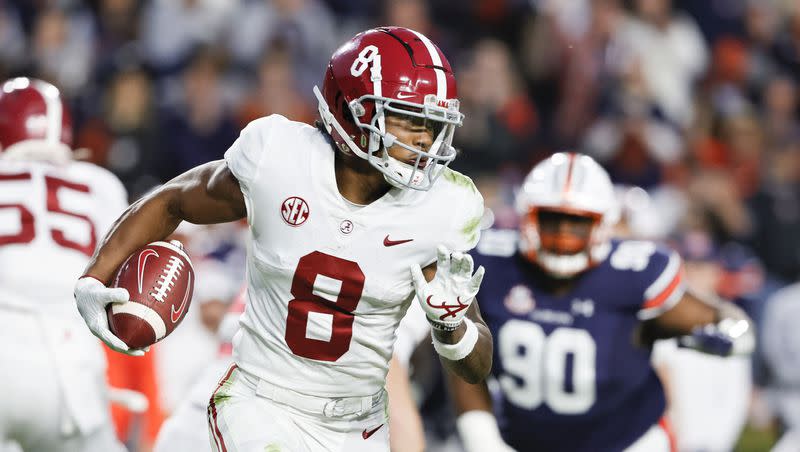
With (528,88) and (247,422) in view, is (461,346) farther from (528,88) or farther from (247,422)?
(528,88)

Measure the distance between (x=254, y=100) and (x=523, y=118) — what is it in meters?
1.89

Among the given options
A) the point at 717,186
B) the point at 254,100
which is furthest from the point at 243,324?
the point at 717,186

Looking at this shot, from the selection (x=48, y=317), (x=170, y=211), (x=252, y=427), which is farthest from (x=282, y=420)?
(x=48, y=317)

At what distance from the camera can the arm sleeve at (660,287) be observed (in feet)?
14.9

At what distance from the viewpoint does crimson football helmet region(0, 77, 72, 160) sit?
4566mm

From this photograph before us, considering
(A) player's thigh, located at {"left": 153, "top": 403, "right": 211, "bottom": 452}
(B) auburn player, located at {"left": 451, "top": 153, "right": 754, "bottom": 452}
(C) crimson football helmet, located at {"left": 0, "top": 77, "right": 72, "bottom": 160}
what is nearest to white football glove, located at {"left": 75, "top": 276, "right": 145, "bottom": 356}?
(A) player's thigh, located at {"left": 153, "top": 403, "right": 211, "bottom": 452}

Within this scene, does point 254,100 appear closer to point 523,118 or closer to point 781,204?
point 523,118

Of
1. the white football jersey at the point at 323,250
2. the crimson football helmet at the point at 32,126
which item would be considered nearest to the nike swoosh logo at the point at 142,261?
the white football jersey at the point at 323,250

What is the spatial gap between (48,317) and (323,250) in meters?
1.46

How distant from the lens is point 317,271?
330 cm

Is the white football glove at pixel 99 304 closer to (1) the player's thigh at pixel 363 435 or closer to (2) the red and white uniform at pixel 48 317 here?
(1) the player's thigh at pixel 363 435

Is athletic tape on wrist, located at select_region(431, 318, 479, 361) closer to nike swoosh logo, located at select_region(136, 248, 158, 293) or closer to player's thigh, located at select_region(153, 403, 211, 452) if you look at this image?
nike swoosh logo, located at select_region(136, 248, 158, 293)

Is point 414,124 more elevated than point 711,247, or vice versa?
point 414,124

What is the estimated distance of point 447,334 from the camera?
125 inches
